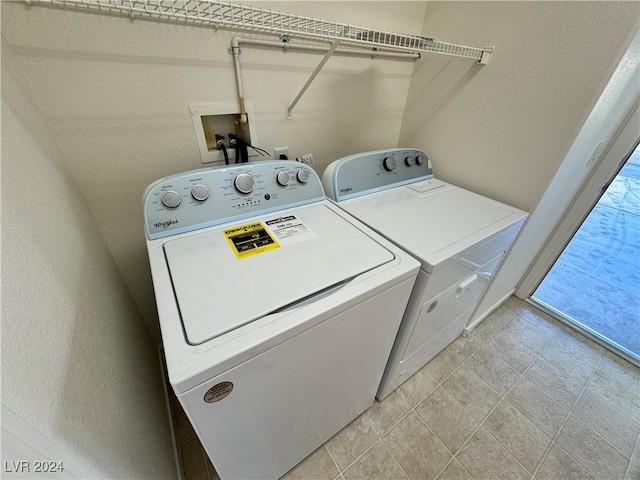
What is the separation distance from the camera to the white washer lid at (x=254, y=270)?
623 millimetres

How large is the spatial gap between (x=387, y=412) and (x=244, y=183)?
4.61ft

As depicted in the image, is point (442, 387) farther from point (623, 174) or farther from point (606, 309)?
point (623, 174)

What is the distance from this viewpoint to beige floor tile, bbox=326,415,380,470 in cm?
121

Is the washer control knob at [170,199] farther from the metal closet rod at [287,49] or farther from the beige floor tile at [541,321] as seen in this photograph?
the beige floor tile at [541,321]

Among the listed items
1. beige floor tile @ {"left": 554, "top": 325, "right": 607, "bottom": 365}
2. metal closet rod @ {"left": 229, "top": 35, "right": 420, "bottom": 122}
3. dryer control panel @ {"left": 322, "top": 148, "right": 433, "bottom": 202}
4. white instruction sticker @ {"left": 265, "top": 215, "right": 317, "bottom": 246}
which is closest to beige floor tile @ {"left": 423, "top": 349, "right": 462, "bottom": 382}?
beige floor tile @ {"left": 554, "top": 325, "right": 607, "bottom": 365}

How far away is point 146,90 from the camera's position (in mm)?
938

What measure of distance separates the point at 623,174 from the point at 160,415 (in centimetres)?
289

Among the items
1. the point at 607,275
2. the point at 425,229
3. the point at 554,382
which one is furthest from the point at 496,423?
the point at 607,275

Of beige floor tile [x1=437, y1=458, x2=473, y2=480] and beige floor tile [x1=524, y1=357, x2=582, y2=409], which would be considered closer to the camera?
beige floor tile [x1=437, y1=458, x2=473, y2=480]

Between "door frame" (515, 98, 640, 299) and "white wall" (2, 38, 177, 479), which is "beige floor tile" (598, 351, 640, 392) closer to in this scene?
"door frame" (515, 98, 640, 299)

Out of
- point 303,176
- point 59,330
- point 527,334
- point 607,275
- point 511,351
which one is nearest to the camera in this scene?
point 59,330

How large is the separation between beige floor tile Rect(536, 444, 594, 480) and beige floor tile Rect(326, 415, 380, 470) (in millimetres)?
776

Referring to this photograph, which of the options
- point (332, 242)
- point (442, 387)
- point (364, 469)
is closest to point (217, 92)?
point (332, 242)

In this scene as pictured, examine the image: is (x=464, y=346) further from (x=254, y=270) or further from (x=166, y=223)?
(x=166, y=223)
